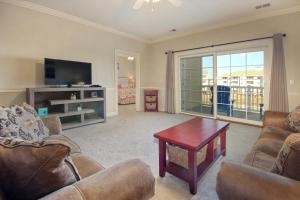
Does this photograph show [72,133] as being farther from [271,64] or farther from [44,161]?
[271,64]

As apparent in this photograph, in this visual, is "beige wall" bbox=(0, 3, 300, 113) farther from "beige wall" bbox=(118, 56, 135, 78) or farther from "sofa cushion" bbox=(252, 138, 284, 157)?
"beige wall" bbox=(118, 56, 135, 78)

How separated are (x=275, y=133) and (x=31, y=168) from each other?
2315mm

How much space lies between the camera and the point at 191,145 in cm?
169

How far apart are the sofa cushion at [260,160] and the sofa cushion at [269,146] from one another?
0.06 metres

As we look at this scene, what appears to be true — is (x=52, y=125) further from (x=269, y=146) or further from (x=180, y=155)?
(x=269, y=146)

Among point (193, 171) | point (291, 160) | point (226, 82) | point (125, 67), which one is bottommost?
point (193, 171)

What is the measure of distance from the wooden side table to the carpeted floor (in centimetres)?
176

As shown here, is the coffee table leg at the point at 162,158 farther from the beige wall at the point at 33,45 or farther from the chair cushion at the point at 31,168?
the beige wall at the point at 33,45

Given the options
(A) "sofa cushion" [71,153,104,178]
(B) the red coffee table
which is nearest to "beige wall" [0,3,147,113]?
(A) "sofa cushion" [71,153,104,178]

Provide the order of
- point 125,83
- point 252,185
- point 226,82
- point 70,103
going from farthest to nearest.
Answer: point 125,83, point 226,82, point 70,103, point 252,185

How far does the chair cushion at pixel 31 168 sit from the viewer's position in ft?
2.36

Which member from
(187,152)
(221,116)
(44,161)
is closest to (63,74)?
(187,152)

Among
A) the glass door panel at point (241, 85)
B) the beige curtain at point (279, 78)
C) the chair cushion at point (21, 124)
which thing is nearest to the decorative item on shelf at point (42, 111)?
the chair cushion at point (21, 124)

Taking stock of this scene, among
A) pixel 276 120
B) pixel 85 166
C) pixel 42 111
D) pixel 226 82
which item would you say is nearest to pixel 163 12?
pixel 226 82
